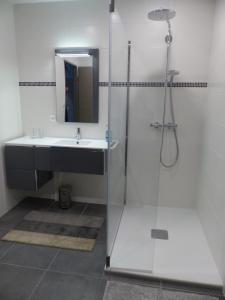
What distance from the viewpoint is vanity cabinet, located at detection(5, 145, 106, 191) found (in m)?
2.62

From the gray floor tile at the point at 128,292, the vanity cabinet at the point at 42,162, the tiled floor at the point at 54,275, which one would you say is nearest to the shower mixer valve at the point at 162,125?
the vanity cabinet at the point at 42,162

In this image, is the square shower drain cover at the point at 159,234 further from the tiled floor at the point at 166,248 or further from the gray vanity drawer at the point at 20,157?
the gray vanity drawer at the point at 20,157

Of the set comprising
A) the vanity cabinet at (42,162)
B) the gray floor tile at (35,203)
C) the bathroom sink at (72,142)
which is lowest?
the gray floor tile at (35,203)

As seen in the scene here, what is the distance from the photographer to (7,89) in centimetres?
283

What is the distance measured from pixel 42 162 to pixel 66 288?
142 centimetres

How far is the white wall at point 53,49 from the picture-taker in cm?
275

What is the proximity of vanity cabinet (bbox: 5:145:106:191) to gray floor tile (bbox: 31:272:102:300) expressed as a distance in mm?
1108

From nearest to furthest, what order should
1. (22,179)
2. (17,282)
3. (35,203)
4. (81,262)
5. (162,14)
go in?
(17,282)
(81,262)
(162,14)
(22,179)
(35,203)

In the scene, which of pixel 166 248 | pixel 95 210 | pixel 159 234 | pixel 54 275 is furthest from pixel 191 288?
pixel 95 210

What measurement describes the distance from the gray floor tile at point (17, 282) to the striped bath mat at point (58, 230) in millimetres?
359

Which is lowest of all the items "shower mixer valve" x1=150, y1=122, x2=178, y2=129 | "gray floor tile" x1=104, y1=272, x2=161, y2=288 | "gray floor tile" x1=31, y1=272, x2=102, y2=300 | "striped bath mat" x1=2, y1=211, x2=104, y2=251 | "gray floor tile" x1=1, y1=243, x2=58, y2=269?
"gray floor tile" x1=31, y1=272, x2=102, y2=300

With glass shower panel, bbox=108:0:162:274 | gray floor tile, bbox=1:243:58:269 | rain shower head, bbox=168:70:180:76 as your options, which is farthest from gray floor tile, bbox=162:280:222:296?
rain shower head, bbox=168:70:180:76

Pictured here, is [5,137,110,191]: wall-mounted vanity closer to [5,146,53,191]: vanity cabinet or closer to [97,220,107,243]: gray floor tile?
[5,146,53,191]: vanity cabinet

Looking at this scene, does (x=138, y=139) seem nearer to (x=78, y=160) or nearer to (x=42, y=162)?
(x=78, y=160)
